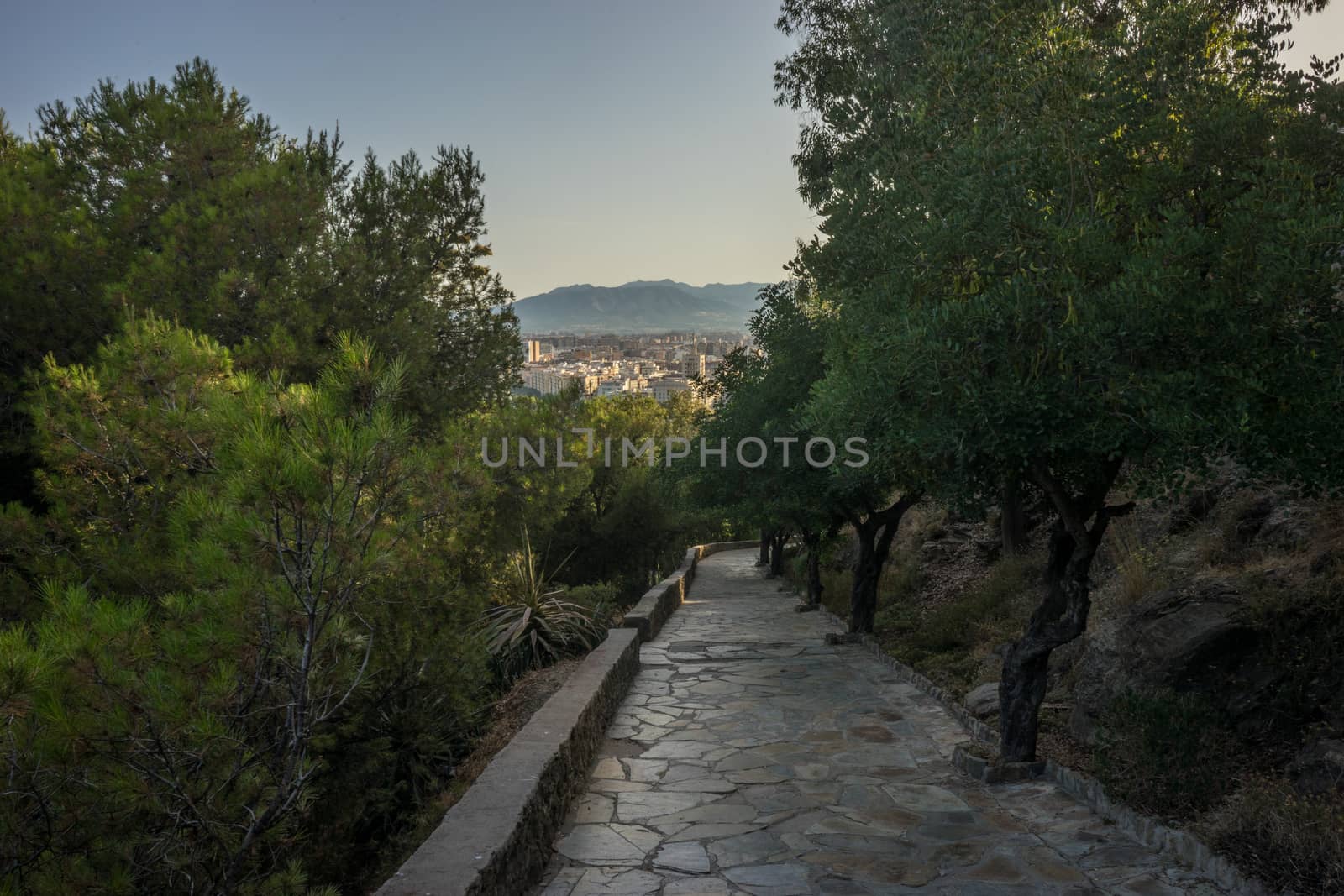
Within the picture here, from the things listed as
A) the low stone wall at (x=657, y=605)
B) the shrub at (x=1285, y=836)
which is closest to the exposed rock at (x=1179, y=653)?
the shrub at (x=1285, y=836)

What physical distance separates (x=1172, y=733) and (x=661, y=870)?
3058 millimetres

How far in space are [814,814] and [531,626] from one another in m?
6.53

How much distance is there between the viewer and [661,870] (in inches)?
196

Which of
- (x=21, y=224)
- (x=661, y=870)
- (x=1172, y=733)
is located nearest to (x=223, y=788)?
(x=661, y=870)

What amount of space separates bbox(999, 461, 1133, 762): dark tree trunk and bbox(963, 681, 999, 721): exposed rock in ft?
3.83

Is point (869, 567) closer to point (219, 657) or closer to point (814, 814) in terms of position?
point (814, 814)

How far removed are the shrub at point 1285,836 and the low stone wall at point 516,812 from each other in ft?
11.4

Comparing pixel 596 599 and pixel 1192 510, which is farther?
pixel 596 599

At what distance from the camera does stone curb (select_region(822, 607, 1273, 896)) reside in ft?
14.7

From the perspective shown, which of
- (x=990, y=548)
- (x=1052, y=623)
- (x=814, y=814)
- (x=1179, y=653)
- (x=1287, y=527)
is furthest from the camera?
(x=990, y=548)

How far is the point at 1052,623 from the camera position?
6535mm

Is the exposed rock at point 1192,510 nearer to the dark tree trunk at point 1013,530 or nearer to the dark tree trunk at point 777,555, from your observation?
the dark tree trunk at point 1013,530

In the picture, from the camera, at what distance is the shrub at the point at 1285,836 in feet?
13.2

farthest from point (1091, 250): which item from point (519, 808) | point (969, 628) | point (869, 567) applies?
point (869, 567)
